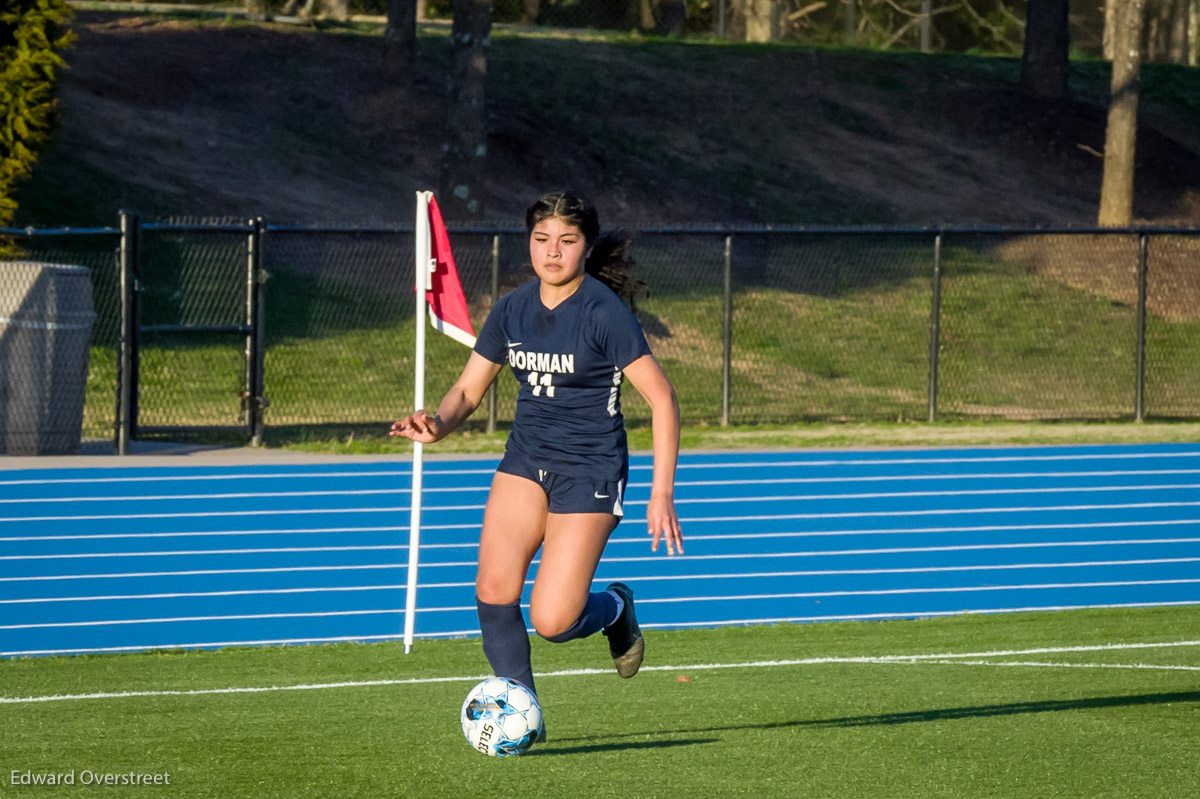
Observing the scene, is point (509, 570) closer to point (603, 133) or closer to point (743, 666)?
point (743, 666)

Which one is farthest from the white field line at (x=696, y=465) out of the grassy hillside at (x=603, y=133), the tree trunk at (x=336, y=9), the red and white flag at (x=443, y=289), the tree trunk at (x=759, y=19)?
the tree trunk at (x=759, y=19)

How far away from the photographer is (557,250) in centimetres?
554

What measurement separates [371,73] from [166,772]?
24.6 m

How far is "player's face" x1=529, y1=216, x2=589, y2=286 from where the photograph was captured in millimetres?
5543

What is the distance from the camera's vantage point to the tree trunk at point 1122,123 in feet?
85.1

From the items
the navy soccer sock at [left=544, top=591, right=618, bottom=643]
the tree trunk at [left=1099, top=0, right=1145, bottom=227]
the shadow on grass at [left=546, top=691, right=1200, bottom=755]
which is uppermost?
the tree trunk at [left=1099, top=0, right=1145, bottom=227]

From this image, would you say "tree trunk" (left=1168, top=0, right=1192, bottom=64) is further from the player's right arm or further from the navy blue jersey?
the navy blue jersey

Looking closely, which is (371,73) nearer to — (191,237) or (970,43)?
(191,237)

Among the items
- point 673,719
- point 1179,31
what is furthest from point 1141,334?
point 1179,31

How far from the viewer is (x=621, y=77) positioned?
31.5m

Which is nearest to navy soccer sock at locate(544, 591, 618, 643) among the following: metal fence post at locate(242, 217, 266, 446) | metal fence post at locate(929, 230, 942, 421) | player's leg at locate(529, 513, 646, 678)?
player's leg at locate(529, 513, 646, 678)

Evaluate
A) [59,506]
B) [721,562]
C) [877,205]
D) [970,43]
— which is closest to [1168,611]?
[721,562]

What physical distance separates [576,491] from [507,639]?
0.59 metres

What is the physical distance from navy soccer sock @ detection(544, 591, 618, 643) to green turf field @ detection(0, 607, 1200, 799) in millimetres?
457
